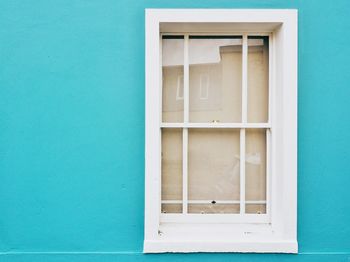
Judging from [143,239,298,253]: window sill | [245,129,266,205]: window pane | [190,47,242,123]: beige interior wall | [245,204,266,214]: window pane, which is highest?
[190,47,242,123]: beige interior wall

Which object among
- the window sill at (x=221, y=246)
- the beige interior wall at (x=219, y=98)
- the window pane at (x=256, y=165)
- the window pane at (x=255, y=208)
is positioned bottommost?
the window sill at (x=221, y=246)

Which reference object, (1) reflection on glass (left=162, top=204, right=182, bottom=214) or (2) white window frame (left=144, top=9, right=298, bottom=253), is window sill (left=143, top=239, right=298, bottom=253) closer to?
(2) white window frame (left=144, top=9, right=298, bottom=253)

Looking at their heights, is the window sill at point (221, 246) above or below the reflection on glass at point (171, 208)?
below

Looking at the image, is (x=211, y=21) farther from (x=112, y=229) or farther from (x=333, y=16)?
(x=112, y=229)

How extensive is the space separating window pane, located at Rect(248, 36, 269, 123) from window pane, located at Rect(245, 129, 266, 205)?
16cm

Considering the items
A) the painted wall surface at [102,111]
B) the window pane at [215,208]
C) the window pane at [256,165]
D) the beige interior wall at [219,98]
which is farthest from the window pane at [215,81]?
the window pane at [215,208]

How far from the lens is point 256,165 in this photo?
136 inches

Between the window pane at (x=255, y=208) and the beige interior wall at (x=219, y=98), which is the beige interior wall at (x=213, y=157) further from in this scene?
the window pane at (x=255, y=208)

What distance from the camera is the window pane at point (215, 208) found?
347 centimetres

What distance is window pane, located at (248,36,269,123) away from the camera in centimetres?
345

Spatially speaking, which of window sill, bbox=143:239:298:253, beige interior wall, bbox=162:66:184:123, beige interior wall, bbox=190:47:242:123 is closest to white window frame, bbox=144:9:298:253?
window sill, bbox=143:239:298:253

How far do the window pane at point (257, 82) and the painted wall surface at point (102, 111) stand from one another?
316mm

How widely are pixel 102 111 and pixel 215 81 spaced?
3.23 ft

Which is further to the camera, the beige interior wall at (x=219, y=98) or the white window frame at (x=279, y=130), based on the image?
the beige interior wall at (x=219, y=98)
